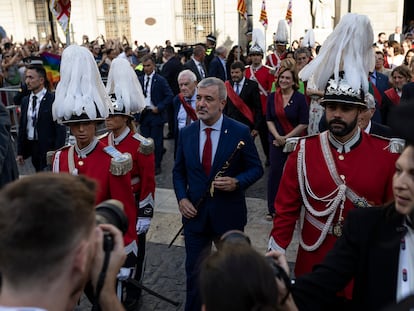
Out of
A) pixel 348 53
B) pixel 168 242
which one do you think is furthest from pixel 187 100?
pixel 348 53

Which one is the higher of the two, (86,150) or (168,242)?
(86,150)

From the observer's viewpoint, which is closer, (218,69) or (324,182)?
(324,182)

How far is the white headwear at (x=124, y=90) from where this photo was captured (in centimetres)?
414

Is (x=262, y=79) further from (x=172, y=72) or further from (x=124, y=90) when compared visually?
(x=124, y=90)

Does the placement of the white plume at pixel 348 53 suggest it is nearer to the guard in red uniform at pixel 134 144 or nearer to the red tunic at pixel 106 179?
the red tunic at pixel 106 179

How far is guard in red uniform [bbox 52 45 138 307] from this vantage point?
335 cm

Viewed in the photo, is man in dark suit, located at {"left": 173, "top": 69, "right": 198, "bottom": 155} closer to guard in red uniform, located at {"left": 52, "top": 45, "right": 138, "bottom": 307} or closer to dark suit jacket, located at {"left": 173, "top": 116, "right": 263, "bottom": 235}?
dark suit jacket, located at {"left": 173, "top": 116, "right": 263, "bottom": 235}

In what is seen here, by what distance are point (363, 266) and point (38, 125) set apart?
5.09m

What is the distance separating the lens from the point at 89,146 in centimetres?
346

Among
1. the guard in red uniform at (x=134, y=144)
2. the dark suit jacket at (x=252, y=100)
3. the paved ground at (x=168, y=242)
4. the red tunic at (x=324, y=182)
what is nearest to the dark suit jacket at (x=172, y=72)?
the paved ground at (x=168, y=242)

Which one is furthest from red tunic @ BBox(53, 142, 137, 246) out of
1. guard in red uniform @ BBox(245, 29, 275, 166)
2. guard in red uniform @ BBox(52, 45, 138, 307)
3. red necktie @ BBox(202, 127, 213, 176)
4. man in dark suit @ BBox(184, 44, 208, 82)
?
man in dark suit @ BBox(184, 44, 208, 82)

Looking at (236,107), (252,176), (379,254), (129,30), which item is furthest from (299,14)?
(379,254)

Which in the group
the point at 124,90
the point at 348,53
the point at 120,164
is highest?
the point at 348,53

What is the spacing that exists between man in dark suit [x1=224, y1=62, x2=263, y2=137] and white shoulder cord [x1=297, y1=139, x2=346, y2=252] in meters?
4.00
